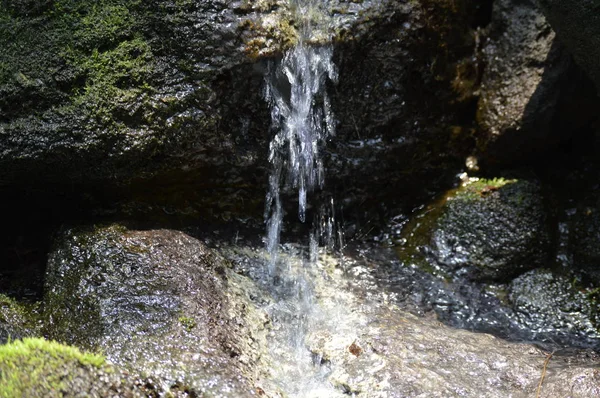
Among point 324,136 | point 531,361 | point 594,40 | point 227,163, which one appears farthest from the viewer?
point 324,136

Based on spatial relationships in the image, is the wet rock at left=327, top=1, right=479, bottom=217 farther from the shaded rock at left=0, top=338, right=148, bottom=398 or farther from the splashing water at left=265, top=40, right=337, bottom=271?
the shaded rock at left=0, top=338, right=148, bottom=398

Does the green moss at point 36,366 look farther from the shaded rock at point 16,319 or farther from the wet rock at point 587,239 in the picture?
the wet rock at point 587,239

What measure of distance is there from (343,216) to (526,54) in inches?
78.5

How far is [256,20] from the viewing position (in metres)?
4.10

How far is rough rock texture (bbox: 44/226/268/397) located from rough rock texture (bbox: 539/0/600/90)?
272 centimetres

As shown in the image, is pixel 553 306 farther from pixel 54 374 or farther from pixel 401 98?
pixel 54 374

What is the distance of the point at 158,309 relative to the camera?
A: 11.1ft

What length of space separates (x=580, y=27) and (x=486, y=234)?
1621 mm

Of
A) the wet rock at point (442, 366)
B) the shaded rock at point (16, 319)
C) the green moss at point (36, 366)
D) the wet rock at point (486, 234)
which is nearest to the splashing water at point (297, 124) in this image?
the wet rock at point (486, 234)

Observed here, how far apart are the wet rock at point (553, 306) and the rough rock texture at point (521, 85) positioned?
3.51 ft

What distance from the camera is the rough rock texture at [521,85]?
4.79m

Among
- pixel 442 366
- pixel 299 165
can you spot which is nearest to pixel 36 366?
pixel 442 366

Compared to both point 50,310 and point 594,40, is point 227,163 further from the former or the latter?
point 594,40

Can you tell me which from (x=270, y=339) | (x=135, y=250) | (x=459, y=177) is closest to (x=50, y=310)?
(x=135, y=250)
